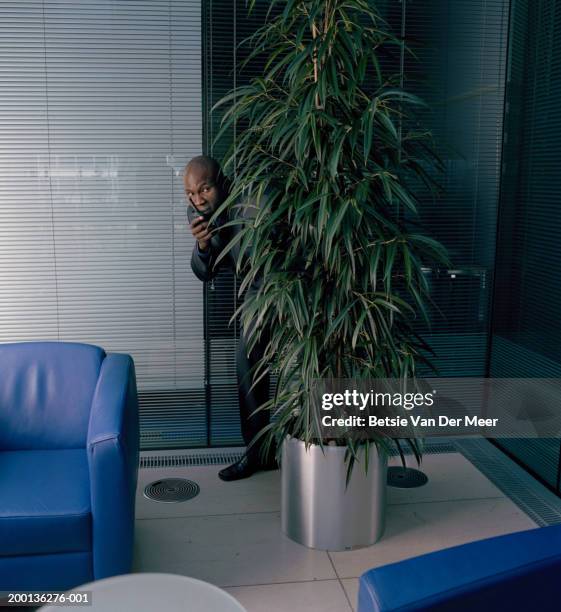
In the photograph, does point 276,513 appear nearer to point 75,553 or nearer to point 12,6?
point 75,553

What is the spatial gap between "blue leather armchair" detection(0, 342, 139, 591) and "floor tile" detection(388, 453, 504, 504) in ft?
4.53

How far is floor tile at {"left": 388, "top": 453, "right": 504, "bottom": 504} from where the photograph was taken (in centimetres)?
335

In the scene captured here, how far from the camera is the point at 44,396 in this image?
9.18 ft

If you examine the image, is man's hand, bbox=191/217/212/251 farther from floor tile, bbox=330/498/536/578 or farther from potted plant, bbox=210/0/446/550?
floor tile, bbox=330/498/536/578

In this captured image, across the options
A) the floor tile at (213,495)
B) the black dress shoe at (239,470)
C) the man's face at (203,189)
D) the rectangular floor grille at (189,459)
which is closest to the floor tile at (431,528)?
the floor tile at (213,495)

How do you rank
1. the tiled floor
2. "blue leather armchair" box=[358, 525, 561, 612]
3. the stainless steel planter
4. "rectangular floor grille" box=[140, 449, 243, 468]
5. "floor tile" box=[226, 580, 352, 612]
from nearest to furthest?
"blue leather armchair" box=[358, 525, 561, 612] < "floor tile" box=[226, 580, 352, 612] < the tiled floor < the stainless steel planter < "rectangular floor grille" box=[140, 449, 243, 468]

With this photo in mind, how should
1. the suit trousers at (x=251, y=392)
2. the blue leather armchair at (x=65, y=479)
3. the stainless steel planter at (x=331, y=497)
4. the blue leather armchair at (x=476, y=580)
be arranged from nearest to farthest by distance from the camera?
the blue leather armchair at (x=476, y=580) < the blue leather armchair at (x=65, y=479) < the stainless steel planter at (x=331, y=497) < the suit trousers at (x=251, y=392)

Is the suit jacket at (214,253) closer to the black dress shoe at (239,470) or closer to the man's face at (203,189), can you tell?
the man's face at (203,189)

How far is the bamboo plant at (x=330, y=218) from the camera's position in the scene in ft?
8.12

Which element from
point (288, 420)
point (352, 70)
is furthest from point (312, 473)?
point (352, 70)

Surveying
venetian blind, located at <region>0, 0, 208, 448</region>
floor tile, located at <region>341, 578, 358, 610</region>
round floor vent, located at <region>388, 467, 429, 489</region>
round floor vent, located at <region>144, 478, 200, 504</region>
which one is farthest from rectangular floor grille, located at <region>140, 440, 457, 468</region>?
floor tile, located at <region>341, 578, 358, 610</region>

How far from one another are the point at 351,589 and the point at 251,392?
1161mm

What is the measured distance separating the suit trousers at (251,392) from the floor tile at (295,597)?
3.26ft

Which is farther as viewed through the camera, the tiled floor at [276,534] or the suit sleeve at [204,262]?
the suit sleeve at [204,262]
